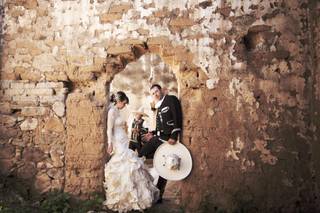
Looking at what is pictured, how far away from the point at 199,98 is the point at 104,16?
186 cm

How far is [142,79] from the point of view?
1212 cm

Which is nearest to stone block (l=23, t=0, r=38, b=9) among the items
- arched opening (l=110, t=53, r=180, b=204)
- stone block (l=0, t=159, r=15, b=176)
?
stone block (l=0, t=159, r=15, b=176)

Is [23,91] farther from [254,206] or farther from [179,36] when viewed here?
[254,206]

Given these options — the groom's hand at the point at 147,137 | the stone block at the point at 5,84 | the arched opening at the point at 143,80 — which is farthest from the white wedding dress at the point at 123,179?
the arched opening at the point at 143,80

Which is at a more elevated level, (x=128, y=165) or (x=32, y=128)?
(x=32, y=128)

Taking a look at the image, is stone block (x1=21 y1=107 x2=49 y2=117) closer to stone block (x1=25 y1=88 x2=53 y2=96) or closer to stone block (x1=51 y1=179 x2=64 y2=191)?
stone block (x1=25 y1=88 x2=53 y2=96)

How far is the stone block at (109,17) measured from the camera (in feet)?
18.5

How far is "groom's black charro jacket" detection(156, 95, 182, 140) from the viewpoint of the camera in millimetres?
5355

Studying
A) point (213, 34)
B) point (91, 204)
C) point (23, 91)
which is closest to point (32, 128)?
point (23, 91)

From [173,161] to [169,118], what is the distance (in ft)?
2.15

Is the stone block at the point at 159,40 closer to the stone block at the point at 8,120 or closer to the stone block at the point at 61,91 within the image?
the stone block at the point at 61,91

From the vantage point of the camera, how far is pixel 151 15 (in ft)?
18.2

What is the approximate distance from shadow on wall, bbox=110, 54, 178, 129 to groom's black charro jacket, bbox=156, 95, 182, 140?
5.79 m

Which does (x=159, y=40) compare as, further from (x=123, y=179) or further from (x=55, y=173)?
(x=55, y=173)
